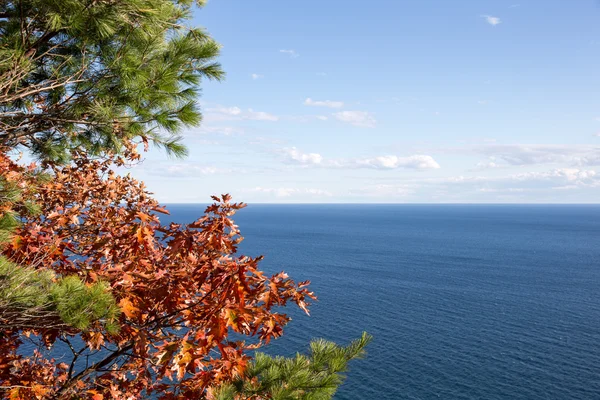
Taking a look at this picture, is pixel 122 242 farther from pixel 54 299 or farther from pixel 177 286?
pixel 54 299

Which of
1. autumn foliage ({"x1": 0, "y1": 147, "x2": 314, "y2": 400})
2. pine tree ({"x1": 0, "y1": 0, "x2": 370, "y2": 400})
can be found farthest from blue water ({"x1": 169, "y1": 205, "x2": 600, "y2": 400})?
autumn foliage ({"x1": 0, "y1": 147, "x2": 314, "y2": 400})

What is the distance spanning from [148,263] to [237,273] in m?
1.94

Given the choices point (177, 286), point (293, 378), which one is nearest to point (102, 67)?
point (177, 286)

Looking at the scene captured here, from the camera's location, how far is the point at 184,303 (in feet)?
20.9

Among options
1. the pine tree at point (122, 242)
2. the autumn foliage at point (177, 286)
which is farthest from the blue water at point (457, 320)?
the autumn foliage at point (177, 286)

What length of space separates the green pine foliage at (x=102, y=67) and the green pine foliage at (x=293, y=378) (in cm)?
537

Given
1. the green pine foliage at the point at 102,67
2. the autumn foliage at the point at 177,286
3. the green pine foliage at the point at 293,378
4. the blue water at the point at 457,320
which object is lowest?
the blue water at the point at 457,320

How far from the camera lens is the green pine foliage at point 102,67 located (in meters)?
7.22

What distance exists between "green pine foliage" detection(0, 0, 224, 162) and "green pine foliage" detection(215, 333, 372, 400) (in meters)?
5.37

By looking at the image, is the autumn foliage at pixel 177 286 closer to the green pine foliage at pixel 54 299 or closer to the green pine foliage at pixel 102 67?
the green pine foliage at pixel 54 299

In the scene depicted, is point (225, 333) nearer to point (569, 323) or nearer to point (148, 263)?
point (148, 263)

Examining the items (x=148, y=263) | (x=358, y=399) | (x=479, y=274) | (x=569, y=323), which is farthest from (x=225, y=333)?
(x=479, y=274)

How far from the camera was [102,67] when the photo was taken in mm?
8617

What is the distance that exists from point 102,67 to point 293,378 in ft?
22.9
